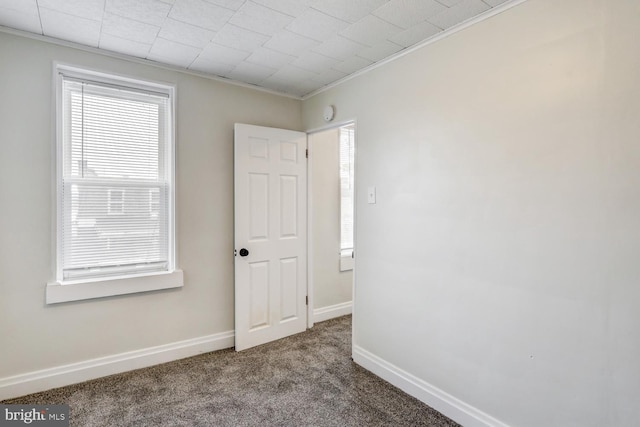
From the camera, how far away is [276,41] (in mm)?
2277

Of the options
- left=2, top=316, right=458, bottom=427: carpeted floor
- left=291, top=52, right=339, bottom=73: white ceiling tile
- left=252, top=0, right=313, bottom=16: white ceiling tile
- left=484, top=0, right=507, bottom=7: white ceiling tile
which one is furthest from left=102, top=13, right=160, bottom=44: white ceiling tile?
left=2, top=316, right=458, bottom=427: carpeted floor

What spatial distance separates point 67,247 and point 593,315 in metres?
3.19

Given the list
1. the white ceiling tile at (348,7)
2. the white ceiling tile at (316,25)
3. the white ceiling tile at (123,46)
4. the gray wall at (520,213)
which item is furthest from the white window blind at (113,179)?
the gray wall at (520,213)

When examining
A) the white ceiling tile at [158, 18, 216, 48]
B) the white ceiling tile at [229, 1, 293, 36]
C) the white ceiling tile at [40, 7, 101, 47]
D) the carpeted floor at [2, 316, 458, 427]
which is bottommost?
the carpeted floor at [2, 316, 458, 427]

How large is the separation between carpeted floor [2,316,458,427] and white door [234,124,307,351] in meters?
0.40

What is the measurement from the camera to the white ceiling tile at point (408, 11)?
1.82 m

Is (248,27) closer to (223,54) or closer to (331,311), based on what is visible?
(223,54)

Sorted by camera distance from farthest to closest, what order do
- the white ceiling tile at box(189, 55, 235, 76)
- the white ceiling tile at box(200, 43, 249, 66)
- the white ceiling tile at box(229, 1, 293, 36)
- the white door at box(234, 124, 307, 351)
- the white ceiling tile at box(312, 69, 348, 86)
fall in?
the white door at box(234, 124, 307, 351), the white ceiling tile at box(312, 69, 348, 86), the white ceiling tile at box(189, 55, 235, 76), the white ceiling tile at box(200, 43, 249, 66), the white ceiling tile at box(229, 1, 293, 36)

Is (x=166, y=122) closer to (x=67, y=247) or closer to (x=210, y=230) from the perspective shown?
(x=210, y=230)

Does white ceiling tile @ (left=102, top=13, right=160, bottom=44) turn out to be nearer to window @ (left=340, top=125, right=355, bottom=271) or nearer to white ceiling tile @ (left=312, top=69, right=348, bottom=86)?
white ceiling tile @ (left=312, top=69, right=348, bottom=86)

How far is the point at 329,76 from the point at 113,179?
192 cm

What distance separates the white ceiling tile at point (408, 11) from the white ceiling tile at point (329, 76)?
0.83m

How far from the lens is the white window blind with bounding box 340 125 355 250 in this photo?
157 inches

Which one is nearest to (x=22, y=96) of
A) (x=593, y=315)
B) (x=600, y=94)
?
(x=600, y=94)
